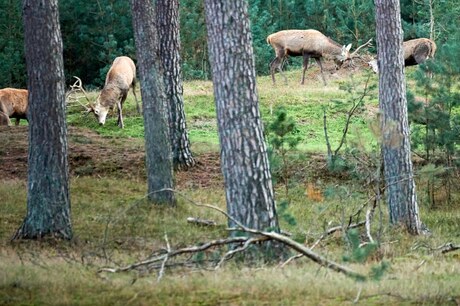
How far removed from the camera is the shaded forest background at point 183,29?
3709 cm

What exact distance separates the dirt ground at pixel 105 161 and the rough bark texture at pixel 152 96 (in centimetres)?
166

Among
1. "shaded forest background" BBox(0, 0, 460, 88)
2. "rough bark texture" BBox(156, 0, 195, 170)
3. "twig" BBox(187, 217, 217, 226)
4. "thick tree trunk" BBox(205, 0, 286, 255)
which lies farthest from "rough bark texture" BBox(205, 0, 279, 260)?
"shaded forest background" BBox(0, 0, 460, 88)

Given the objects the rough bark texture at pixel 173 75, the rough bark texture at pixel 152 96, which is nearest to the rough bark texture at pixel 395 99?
the rough bark texture at pixel 152 96

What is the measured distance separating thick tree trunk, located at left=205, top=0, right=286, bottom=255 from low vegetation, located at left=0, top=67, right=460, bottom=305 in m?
0.59

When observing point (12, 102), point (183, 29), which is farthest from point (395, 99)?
point (183, 29)

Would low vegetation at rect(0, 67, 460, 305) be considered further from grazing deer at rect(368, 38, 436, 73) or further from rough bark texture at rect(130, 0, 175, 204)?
grazing deer at rect(368, 38, 436, 73)

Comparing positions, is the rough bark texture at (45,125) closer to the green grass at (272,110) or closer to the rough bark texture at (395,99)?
the rough bark texture at (395,99)

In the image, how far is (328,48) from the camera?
32.0 m

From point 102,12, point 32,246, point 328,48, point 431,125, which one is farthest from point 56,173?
point 102,12

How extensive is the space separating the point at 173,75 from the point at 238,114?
7819mm

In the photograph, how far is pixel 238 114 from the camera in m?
10.4

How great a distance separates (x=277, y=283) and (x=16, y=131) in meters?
14.7

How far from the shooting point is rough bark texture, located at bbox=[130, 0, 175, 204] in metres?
15.7

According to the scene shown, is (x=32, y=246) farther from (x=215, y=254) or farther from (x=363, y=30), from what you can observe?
(x=363, y=30)
